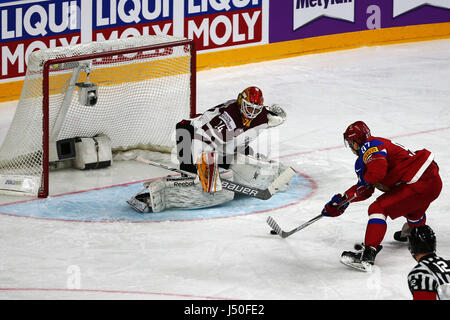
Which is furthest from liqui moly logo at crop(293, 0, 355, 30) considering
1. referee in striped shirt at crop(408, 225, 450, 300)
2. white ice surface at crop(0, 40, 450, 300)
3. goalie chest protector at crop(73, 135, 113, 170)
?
referee in striped shirt at crop(408, 225, 450, 300)

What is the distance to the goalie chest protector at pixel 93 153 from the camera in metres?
7.88

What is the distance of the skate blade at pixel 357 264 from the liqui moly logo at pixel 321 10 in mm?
6375

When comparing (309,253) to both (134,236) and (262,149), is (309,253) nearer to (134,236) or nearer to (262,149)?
(134,236)

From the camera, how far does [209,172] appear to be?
6727 mm

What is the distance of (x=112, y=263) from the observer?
583 cm

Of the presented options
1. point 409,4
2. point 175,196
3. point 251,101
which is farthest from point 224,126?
point 409,4

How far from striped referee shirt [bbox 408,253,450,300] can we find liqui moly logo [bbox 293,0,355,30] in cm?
810

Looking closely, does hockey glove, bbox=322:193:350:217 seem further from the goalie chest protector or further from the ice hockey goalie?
the goalie chest protector

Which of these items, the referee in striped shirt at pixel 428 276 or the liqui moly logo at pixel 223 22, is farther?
the liqui moly logo at pixel 223 22

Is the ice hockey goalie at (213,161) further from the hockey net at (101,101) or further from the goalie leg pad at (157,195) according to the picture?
the hockey net at (101,101)

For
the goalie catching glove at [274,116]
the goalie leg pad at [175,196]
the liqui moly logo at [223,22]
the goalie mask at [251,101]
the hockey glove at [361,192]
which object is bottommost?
the goalie leg pad at [175,196]

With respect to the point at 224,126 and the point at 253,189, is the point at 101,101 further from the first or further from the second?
the point at 253,189

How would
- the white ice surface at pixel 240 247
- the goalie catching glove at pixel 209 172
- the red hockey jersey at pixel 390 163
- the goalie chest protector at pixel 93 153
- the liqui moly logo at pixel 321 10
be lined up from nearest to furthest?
the white ice surface at pixel 240 247
the red hockey jersey at pixel 390 163
the goalie catching glove at pixel 209 172
the goalie chest protector at pixel 93 153
the liqui moly logo at pixel 321 10

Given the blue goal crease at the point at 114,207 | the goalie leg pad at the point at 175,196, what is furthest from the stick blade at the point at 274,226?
the goalie leg pad at the point at 175,196
